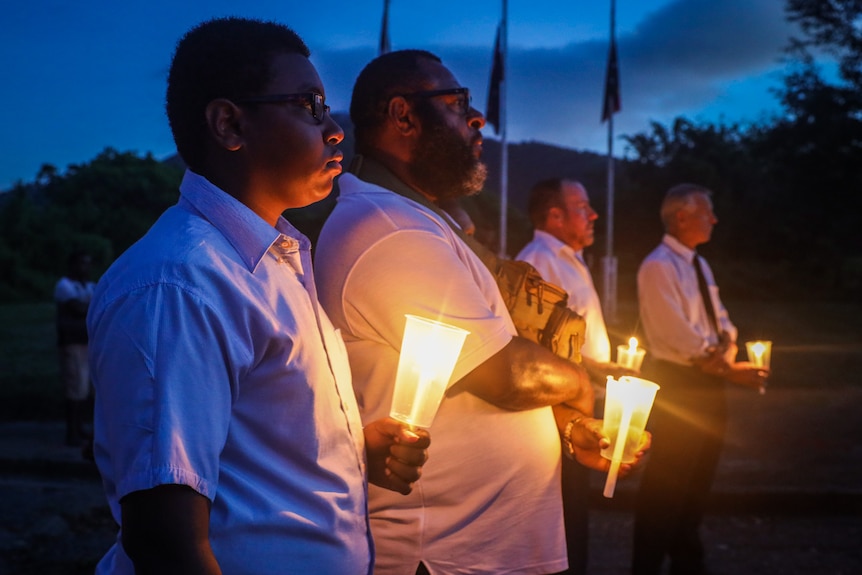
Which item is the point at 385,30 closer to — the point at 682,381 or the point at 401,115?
the point at 682,381

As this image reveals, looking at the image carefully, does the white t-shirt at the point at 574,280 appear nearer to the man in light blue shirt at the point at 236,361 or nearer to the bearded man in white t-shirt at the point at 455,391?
the bearded man in white t-shirt at the point at 455,391

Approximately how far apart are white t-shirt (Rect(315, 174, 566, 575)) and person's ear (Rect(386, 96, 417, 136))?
35cm

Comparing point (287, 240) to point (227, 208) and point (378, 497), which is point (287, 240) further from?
point (378, 497)

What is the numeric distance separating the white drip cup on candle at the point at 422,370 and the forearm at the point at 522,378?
0.36 m

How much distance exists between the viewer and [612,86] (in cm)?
2397

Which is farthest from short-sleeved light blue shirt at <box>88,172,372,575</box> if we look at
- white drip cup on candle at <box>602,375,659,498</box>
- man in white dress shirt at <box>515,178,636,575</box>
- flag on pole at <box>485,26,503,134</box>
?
flag on pole at <box>485,26,503,134</box>

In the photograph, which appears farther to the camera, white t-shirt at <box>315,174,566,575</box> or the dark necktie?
the dark necktie

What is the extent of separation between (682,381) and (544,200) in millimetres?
1616

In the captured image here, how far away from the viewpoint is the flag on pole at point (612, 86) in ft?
78.6

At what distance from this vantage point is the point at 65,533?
6.75 metres

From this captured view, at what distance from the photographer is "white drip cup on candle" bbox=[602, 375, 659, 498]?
2.51m

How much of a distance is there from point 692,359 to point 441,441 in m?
3.69

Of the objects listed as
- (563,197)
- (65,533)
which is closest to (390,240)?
(563,197)

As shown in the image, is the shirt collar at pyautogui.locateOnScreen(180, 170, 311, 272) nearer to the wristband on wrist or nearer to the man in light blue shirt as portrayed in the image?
the man in light blue shirt
